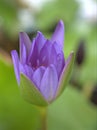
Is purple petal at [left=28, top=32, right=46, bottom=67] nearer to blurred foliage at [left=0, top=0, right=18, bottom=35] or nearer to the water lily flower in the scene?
the water lily flower

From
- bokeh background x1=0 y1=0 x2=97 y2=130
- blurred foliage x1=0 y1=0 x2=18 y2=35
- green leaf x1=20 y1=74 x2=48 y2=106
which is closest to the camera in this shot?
green leaf x1=20 y1=74 x2=48 y2=106

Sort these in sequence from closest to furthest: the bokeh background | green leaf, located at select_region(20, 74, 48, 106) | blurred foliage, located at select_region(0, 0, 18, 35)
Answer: green leaf, located at select_region(20, 74, 48, 106) → the bokeh background → blurred foliage, located at select_region(0, 0, 18, 35)

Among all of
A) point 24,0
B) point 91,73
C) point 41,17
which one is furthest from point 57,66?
point 24,0

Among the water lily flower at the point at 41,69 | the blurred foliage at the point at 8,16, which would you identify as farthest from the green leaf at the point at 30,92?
the blurred foliage at the point at 8,16

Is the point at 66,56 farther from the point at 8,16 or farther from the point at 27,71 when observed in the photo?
the point at 27,71

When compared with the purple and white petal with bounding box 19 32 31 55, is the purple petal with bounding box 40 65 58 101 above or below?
below

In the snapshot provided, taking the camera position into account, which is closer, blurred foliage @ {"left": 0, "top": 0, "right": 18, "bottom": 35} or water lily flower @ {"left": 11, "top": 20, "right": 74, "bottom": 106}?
water lily flower @ {"left": 11, "top": 20, "right": 74, "bottom": 106}

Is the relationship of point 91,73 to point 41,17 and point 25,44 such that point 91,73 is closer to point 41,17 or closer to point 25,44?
point 41,17

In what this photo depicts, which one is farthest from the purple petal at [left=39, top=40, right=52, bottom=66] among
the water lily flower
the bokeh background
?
the bokeh background
